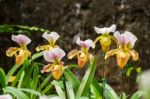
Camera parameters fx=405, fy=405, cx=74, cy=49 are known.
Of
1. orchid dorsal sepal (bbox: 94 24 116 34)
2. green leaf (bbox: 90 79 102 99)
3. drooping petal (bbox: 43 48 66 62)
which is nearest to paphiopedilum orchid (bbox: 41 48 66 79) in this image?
drooping petal (bbox: 43 48 66 62)

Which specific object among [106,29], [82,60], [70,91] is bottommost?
[70,91]

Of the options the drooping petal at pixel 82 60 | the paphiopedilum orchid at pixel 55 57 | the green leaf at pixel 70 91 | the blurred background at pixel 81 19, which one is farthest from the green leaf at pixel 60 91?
the blurred background at pixel 81 19

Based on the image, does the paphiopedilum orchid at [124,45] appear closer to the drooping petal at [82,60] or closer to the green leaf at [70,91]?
the drooping petal at [82,60]

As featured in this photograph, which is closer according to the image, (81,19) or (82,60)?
(82,60)

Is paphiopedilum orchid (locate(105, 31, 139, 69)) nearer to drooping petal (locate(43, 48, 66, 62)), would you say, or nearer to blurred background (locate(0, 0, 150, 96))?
drooping petal (locate(43, 48, 66, 62))

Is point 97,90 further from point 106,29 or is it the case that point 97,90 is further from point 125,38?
point 125,38

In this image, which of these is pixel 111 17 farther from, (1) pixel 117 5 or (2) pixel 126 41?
(2) pixel 126 41

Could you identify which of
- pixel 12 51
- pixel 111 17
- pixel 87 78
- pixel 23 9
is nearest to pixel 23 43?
pixel 12 51

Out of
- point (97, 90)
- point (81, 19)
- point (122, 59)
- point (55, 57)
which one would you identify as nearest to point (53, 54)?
point (55, 57)
